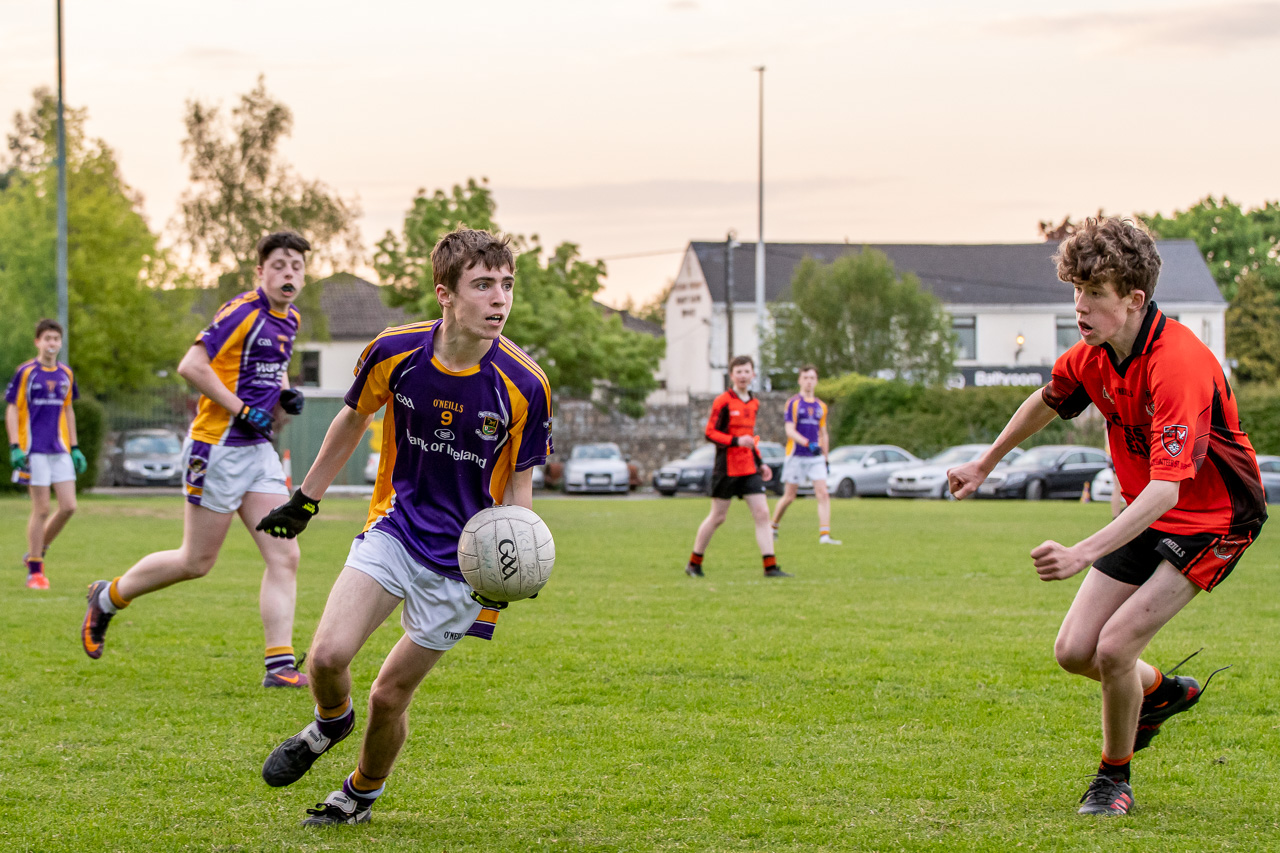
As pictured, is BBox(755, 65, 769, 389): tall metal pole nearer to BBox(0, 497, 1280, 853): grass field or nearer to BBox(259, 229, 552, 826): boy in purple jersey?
BBox(0, 497, 1280, 853): grass field

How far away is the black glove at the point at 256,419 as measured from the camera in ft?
23.3

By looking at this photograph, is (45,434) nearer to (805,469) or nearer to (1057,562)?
(805,469)

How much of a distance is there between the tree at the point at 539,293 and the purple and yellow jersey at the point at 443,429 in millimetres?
39362

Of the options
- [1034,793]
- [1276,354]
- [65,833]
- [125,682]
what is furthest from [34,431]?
[1276,354]

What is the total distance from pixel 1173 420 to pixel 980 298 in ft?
201

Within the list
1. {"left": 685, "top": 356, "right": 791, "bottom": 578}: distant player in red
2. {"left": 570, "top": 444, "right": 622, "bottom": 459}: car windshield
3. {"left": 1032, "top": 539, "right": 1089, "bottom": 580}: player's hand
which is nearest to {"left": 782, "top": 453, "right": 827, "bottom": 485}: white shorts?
{"left": 685, "top": 356, "right": 791, "bottom": 578}: distant player in red

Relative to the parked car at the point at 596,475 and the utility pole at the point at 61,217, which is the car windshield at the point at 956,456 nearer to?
the parked car at the point at 596,475

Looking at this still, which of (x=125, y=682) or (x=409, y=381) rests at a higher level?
(x=409, y=381)

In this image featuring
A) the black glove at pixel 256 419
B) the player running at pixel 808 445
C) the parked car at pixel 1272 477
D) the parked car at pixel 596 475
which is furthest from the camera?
the parked car at pixel 596 475

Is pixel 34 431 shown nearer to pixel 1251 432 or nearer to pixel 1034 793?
pixel 1034 793

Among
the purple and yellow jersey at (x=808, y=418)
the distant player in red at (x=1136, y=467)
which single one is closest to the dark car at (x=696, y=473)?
the purple and yellow jersey at (x=808, y=418)

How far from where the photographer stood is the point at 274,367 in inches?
295

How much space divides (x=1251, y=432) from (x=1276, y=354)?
3361 cm

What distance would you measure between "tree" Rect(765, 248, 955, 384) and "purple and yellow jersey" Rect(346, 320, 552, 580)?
45.0m
